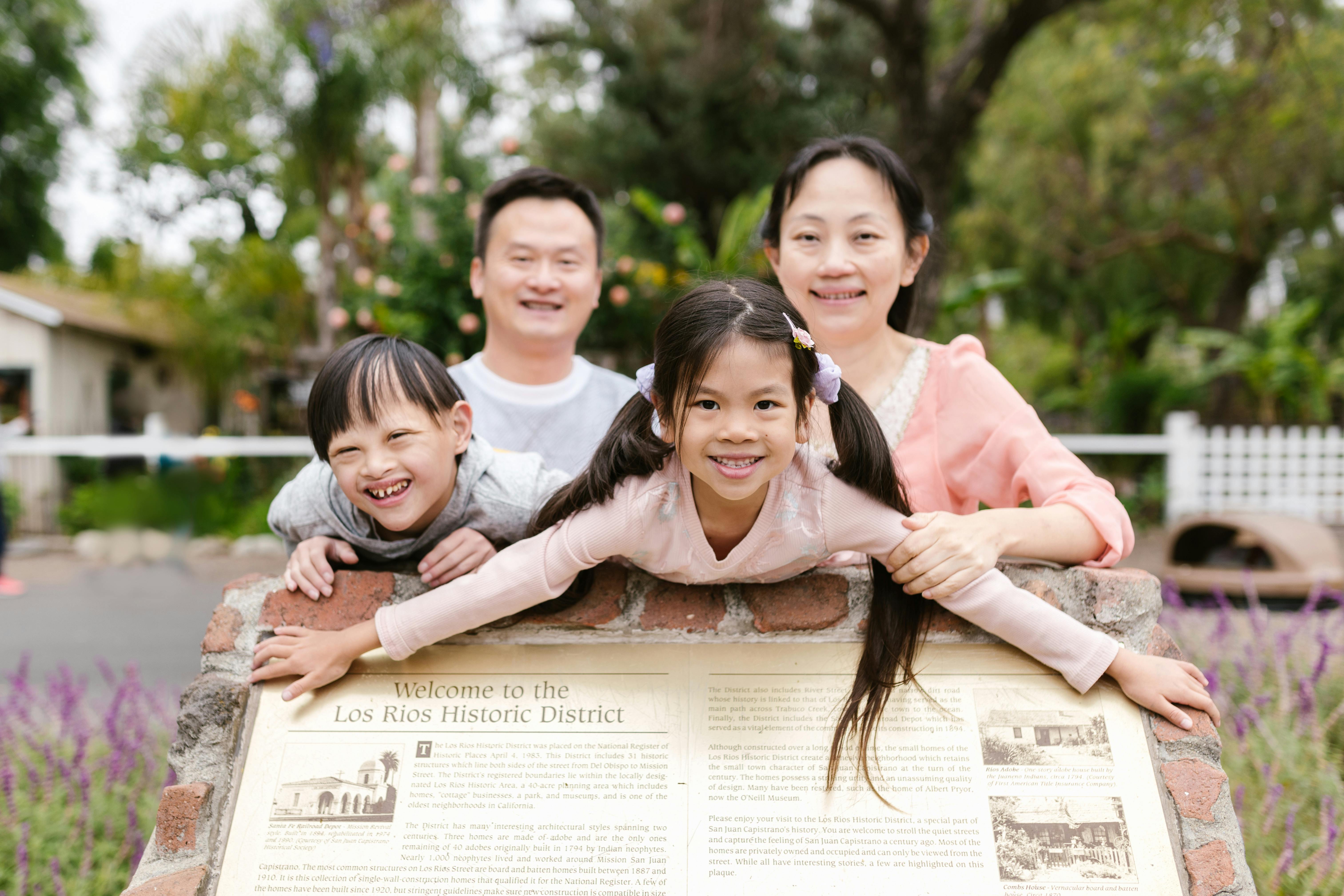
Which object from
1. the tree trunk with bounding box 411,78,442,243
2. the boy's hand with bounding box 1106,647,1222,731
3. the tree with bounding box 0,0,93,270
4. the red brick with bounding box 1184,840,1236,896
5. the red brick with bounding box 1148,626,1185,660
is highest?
the tree with bounding box 0,0,93,270

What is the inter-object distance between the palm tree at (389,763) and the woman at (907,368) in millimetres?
1075

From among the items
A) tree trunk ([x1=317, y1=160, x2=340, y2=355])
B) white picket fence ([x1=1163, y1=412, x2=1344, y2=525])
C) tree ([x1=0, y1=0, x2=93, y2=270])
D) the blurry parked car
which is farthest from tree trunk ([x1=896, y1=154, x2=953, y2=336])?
tree ([x1=0, y1=0, x2=93, y2=270])

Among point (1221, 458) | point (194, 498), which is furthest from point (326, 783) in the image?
point (1221, 458)

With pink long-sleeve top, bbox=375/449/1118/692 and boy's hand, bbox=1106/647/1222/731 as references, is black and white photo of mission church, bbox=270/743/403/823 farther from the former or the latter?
boy's hand, bbox=1106/647/1222/731

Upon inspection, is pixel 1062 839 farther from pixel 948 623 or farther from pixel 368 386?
pixel 368 386

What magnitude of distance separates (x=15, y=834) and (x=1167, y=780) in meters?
2.85

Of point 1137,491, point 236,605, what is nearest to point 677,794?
point 236,605

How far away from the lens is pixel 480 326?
21.0ft

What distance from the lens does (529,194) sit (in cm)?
262

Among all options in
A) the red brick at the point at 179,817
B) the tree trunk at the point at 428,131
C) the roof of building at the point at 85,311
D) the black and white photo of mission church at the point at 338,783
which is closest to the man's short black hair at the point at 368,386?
the black and white photo of mission church at the point at 338,783

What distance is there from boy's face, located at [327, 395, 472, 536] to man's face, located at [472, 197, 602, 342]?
2.20 ft

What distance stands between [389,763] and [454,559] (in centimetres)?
43

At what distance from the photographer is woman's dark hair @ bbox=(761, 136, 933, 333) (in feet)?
7.19

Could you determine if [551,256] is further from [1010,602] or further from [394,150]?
[394,150]
